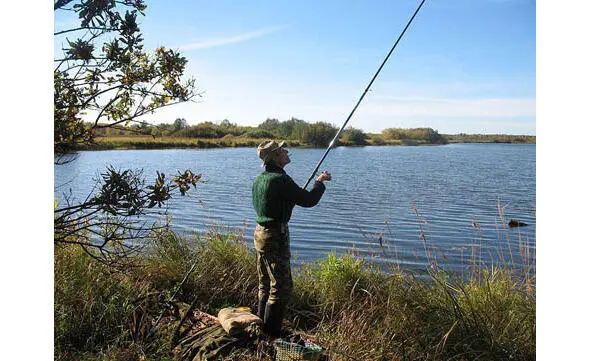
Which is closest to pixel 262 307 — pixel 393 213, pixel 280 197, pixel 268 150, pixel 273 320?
pixel 273 320

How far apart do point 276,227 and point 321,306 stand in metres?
1.41

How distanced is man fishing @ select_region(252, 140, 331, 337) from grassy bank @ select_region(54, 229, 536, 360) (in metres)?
0.48

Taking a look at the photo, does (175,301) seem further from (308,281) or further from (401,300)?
(401,300)

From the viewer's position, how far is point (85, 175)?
2117 centimetres

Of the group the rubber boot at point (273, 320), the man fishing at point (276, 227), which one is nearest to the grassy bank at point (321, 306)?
the rubber boot at point (273, 320)

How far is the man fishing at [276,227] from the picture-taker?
4.45 metres

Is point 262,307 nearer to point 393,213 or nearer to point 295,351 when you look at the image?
point 295,351

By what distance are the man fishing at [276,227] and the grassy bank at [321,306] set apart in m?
0.48

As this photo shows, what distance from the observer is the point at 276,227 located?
4.48 metres

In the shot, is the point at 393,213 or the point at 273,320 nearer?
the point at 273,320
